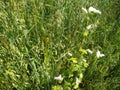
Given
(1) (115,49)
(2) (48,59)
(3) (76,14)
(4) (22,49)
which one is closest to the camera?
(2) (48,59)

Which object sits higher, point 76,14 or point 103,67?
point 76,14

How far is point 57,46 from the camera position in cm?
189

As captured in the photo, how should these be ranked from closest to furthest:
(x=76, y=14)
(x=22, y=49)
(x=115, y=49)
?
(x=22, y=49) < (x=115, y=49) < (x=76, y=14)

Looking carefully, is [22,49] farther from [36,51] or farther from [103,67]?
[103,67]

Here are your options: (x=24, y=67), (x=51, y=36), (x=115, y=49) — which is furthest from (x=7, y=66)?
(x=115, y=49)

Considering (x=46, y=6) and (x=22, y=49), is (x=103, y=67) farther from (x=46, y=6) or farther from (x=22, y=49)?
(x=46, y=6)

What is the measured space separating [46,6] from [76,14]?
336mm

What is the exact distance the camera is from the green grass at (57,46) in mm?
1673

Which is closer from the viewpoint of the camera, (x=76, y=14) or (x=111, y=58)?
(x=111, y=58)

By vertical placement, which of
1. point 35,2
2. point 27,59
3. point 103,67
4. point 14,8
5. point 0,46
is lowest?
point 103,67

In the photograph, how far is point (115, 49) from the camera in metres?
1.94

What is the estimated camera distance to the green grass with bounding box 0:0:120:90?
5.49 ft

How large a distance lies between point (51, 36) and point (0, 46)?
0.41 m

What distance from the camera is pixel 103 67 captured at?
5.65ft
